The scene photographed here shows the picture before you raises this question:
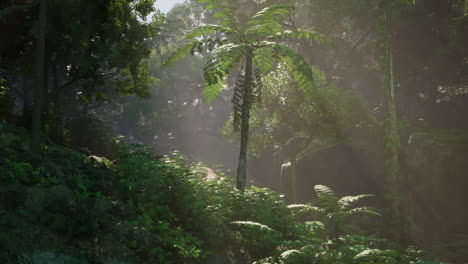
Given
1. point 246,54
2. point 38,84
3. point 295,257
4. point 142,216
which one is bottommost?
point 295,257

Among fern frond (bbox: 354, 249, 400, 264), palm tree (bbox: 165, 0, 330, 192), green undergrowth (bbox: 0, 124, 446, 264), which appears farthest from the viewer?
palm tree (bbox: 165, 0, 330, 192)

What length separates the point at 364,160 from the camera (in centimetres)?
2005

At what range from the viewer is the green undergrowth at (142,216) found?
5453 mm

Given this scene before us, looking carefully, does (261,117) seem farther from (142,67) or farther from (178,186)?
(178,186)

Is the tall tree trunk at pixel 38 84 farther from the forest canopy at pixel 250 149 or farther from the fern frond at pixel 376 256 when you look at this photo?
the fern frond at pixel 376 256

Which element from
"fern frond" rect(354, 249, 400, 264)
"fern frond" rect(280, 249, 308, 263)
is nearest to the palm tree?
"fern frond" rect(280, 249, 308, 263)

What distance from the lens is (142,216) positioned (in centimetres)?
698

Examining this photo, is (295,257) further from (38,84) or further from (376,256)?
(38,84)

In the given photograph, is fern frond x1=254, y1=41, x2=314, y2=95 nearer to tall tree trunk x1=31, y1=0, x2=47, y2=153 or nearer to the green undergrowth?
the green undergrowth

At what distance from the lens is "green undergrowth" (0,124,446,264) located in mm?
5453

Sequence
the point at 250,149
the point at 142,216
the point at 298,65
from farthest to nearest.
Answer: the point at 250,149
the point at 298,65
the point at 142,216

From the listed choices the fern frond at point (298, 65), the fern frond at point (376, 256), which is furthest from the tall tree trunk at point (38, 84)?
the fern frond at point (376, 256)

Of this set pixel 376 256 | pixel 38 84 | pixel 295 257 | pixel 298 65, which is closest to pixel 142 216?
pixel 295 257

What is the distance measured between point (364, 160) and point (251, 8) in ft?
42.9
